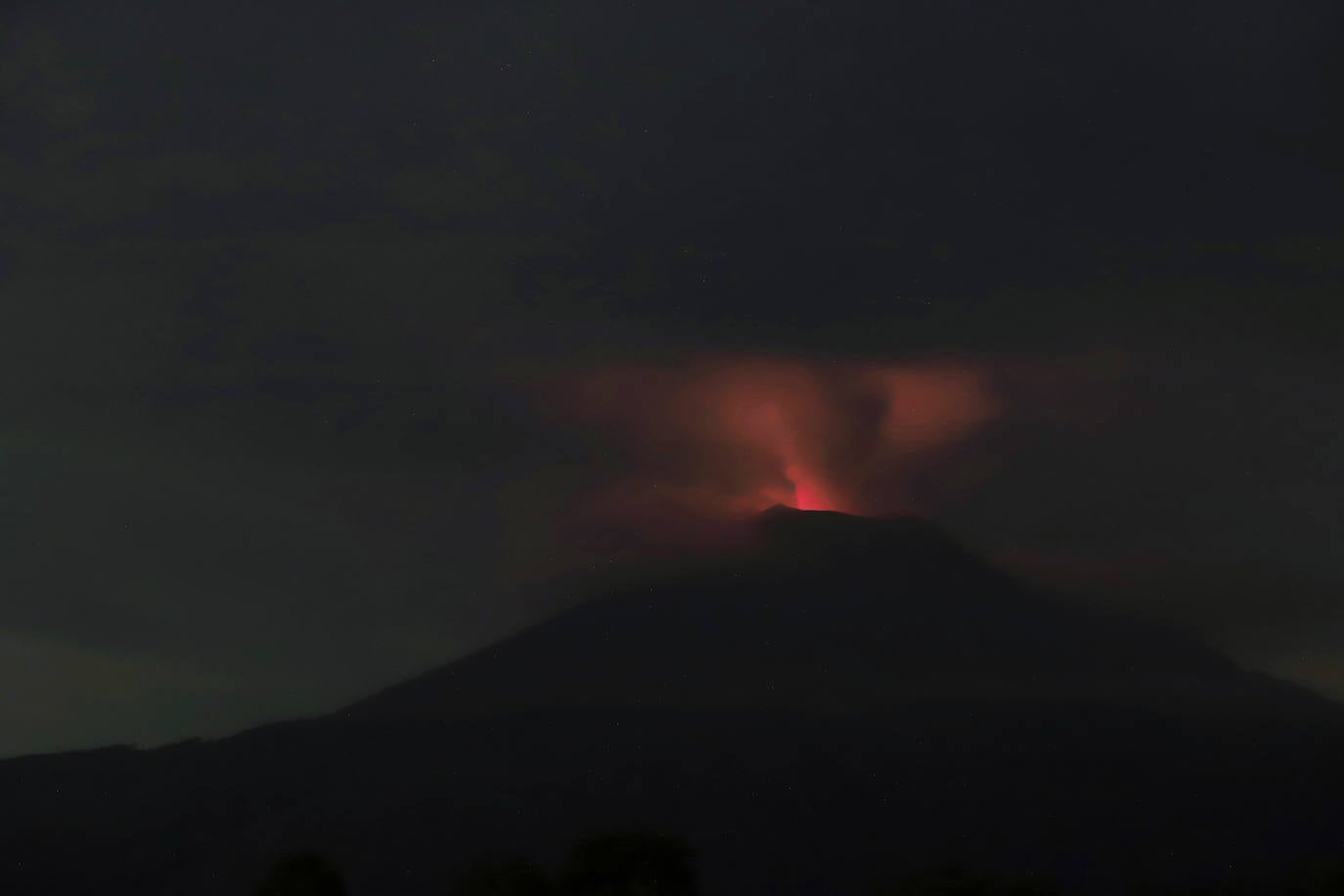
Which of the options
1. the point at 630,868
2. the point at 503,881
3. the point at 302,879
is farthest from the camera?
the point at 302,879

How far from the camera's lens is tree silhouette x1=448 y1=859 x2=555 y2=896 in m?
22.9

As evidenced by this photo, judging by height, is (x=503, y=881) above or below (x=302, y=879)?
below

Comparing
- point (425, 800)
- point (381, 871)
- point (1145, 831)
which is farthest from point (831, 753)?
point (381, 871)

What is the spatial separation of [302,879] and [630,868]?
740 cm

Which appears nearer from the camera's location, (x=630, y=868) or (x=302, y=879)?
(x=630, y=868)

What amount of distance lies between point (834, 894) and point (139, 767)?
3843 centimetres

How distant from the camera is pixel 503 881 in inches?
908

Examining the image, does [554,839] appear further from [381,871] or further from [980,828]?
[980,828]

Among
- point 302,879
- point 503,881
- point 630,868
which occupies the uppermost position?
point 302,879

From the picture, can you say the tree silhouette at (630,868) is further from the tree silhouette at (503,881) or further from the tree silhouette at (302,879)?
the tree silhouette at (302,879)

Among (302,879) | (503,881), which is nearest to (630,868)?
(503,881)

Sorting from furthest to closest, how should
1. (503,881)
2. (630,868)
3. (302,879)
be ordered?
1. (302,879)
2. (630,868)
3. (503,881)

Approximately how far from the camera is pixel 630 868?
963 inches

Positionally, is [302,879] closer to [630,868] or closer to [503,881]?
[503,881]
